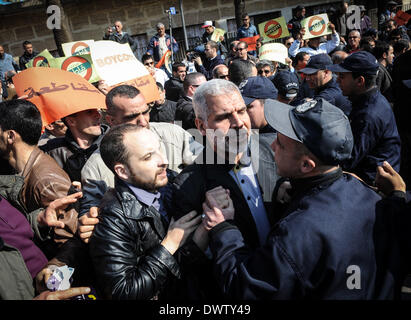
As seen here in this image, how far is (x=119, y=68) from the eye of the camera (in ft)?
13.1

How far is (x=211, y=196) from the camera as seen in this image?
1692 millimetres

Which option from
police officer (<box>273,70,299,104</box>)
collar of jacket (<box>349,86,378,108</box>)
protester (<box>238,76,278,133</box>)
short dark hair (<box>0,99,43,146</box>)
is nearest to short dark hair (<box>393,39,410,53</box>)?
police officer (<box>273,70,299,104</box>)

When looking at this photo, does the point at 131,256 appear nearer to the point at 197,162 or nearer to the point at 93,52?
the point at 197,162

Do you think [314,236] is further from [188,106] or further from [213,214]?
[188,106]

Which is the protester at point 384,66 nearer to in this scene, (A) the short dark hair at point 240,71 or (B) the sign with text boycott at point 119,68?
(A) the short dark hair at point 240,71

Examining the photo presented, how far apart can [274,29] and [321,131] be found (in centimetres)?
914

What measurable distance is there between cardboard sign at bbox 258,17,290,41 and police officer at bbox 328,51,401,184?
673 centimetres

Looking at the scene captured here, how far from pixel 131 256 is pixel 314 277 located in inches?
38.4

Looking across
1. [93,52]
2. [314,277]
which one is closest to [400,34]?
[93,52]

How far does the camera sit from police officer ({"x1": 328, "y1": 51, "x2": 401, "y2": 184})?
3068 mm

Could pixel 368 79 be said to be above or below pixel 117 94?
below

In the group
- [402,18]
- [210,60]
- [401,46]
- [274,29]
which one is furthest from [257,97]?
[402,18]

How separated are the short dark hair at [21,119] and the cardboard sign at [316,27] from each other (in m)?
8.24
